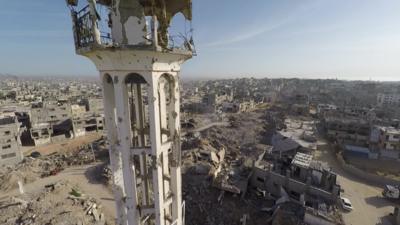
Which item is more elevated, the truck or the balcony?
the balcony

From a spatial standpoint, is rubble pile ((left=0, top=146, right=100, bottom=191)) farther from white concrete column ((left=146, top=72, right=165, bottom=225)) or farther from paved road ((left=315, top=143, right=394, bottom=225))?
paved road ((left=315, top=143, right=394, bottom=225))

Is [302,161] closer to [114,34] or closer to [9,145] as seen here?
[114,34]

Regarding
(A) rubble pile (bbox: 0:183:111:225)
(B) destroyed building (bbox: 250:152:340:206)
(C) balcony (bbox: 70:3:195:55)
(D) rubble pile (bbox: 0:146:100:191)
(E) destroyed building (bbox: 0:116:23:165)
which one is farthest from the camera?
(E) destroyed building (bbox: 0:116:23:165)

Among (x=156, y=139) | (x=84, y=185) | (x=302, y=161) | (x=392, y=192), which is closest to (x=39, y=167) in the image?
(x=84, y=185)

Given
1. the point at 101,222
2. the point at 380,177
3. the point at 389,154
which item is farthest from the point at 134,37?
the point at 389,154

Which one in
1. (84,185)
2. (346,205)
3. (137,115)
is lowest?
(84,185)

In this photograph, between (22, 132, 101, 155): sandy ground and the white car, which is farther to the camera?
(22, 132, 101, 155): sandy ground

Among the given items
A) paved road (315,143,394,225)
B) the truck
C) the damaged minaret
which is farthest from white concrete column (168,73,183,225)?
the truck

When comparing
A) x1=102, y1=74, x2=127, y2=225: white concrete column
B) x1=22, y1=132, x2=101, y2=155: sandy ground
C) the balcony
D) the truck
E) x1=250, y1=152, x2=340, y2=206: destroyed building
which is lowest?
x1=22, y1=132, x2=101, y2=155: sandy ground
